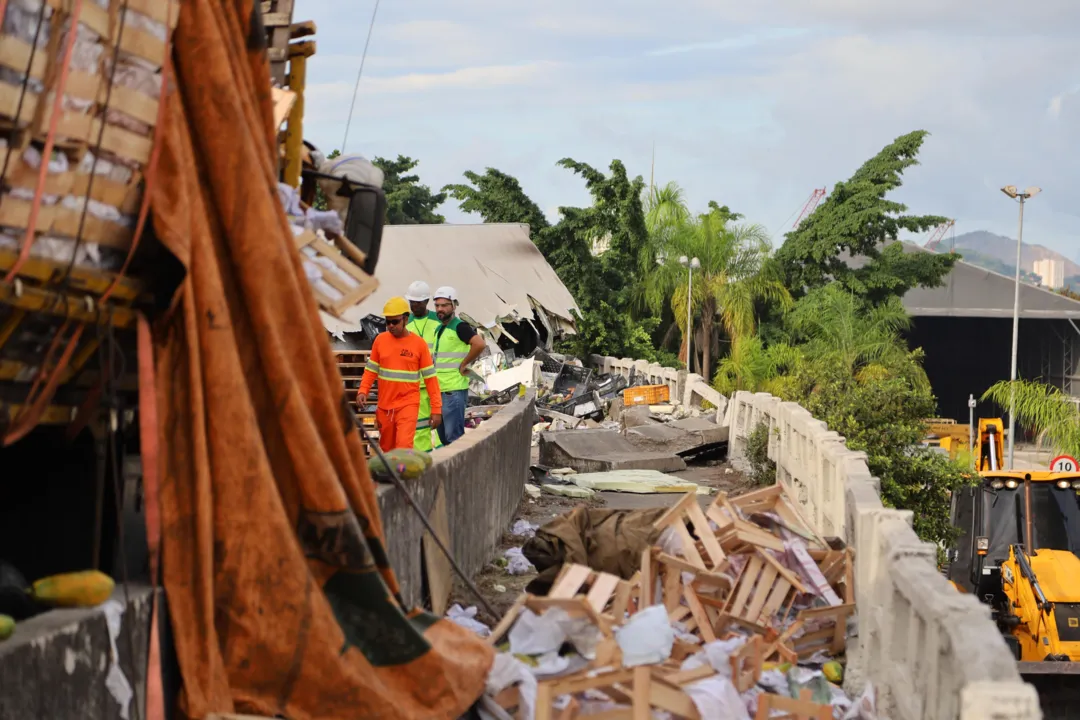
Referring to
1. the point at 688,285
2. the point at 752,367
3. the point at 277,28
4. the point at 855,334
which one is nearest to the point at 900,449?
the point at 277,28

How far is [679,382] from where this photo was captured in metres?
29.4

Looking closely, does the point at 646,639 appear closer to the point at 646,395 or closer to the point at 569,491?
the point at 569,491

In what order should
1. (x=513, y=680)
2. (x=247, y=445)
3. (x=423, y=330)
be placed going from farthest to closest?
(x=423, y=330), (x=513, y=680), (x=247, y=445)

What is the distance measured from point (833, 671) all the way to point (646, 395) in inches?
825

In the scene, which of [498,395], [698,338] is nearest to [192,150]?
[498,395]

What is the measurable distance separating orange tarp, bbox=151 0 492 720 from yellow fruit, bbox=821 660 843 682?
121 inches

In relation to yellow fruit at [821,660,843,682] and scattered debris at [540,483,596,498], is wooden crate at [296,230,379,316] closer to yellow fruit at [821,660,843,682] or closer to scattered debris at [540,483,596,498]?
yellow fruit at [821,660,843,682]

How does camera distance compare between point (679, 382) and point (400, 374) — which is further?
point (679, 382)

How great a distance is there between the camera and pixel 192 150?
4.26 metres

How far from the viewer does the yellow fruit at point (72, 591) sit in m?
3.70

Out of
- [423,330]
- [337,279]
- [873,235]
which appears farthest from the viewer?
[873,235]

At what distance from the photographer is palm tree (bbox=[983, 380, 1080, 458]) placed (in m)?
19.7

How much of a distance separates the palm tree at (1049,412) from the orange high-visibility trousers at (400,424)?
13.3 m

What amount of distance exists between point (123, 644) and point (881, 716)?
3712 millimetres
